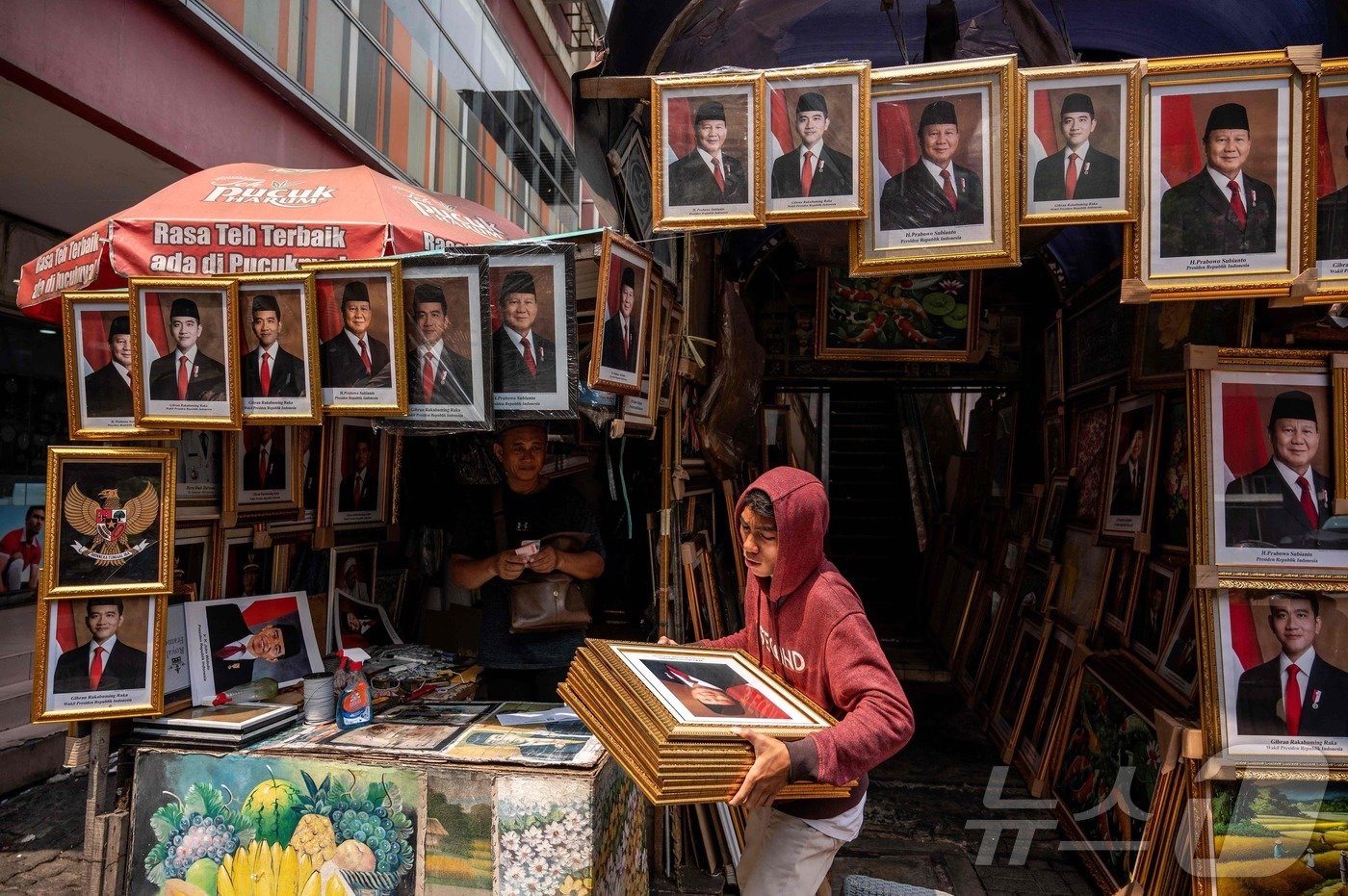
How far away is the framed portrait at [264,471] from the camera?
3.27 meters

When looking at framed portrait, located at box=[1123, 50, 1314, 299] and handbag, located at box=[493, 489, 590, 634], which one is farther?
handbag, located at box=[493, 489, 590, 634]

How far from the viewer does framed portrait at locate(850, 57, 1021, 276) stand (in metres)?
2.59

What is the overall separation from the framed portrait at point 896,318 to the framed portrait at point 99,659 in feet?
14.4

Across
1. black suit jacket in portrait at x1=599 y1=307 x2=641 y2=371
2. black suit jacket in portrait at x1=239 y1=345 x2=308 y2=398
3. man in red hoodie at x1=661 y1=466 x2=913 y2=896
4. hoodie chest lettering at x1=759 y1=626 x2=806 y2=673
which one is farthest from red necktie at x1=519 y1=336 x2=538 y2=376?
hoodie chest lettering at x1=759 y1=626 x2=806 y2=673

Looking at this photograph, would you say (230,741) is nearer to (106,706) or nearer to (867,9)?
(106,706)

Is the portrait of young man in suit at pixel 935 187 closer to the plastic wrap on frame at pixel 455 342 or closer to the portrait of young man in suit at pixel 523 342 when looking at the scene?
the portrait of young man in suit at pixel 523 342

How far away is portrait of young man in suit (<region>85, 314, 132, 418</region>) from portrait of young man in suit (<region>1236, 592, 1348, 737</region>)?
4.38m

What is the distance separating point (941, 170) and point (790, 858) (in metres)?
2.30

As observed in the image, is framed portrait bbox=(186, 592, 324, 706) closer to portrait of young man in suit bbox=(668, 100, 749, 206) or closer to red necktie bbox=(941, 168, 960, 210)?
portrait of young man in suit bbox=(668, 100, 749, 206)

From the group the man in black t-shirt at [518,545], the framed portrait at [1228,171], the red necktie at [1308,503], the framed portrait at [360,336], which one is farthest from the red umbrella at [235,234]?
the red necktie at [1308,503]

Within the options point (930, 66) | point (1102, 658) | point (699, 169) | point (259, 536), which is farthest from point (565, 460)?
point (1102, 658)

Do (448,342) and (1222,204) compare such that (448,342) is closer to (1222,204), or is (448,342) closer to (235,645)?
(235,645)

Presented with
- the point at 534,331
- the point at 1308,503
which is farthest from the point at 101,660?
the point at 1308,503

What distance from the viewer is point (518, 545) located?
11.3 ft
